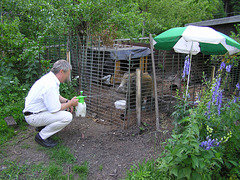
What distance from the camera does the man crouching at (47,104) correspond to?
3.24 meters

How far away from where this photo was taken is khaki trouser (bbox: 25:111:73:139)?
132 inches

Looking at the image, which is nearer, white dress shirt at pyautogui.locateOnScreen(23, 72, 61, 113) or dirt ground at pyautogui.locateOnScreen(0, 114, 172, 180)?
dirt ground at pyautogui.locateOnScreen(0, 114, 172, 180)

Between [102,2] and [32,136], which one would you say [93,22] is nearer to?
[102,2]

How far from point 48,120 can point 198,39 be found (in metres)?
2.97

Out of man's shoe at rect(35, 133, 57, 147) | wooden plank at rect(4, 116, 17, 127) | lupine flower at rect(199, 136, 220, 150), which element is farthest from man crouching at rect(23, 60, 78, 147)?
lupine flower at rect(199, 136, 220, 150)

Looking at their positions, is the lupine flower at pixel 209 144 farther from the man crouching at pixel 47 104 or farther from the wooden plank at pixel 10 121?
the wooden plank at pixel 10 121

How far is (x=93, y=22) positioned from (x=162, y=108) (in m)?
3.09

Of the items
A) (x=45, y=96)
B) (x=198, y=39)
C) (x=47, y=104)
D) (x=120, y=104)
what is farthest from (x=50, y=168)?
(x=198, y=39)

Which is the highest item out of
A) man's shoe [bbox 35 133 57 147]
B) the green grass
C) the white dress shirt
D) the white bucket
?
the white dress shirt

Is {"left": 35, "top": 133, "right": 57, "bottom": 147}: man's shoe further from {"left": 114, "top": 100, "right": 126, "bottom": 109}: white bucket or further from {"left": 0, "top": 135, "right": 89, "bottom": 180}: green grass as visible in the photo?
{"left": 114, "top": 100, "right": 126, "bottom": 109}: white bucket

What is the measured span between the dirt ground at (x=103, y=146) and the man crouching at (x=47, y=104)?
1.12ft

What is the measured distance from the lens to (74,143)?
3.66 m

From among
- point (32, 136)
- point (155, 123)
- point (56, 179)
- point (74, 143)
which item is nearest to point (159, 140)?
point (155, 123)

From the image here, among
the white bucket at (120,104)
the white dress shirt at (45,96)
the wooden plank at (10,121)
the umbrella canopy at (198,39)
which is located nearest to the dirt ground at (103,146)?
the wooden plank at (10,121)
